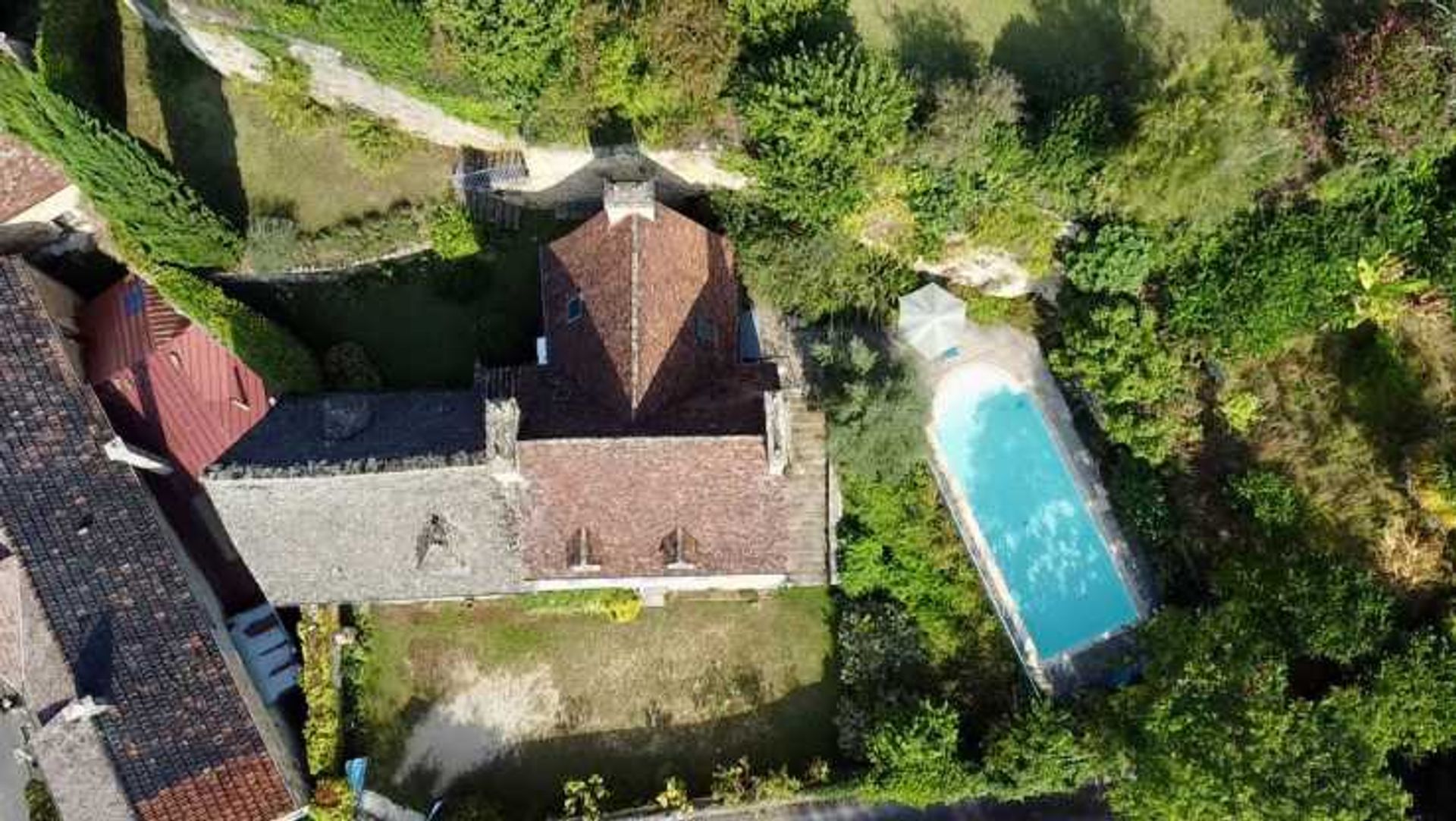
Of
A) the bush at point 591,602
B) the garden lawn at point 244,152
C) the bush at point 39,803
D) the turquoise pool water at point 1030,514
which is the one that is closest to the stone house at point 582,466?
the bush at point 591,602

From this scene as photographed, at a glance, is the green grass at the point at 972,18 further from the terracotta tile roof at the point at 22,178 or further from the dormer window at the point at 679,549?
the terracotta tile roof at the point at 22,178

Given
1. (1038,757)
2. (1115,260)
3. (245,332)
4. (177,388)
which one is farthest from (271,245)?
(1038,757)

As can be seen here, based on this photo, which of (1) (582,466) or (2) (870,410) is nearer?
(1) (582,466)

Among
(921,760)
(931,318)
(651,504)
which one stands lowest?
(921,760)

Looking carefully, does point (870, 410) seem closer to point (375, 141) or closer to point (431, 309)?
point (431, 309)

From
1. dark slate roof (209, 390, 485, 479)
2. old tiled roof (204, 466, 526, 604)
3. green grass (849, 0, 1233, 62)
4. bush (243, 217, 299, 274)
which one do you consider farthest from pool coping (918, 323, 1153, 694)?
bush (243, 217, 299, 274)
